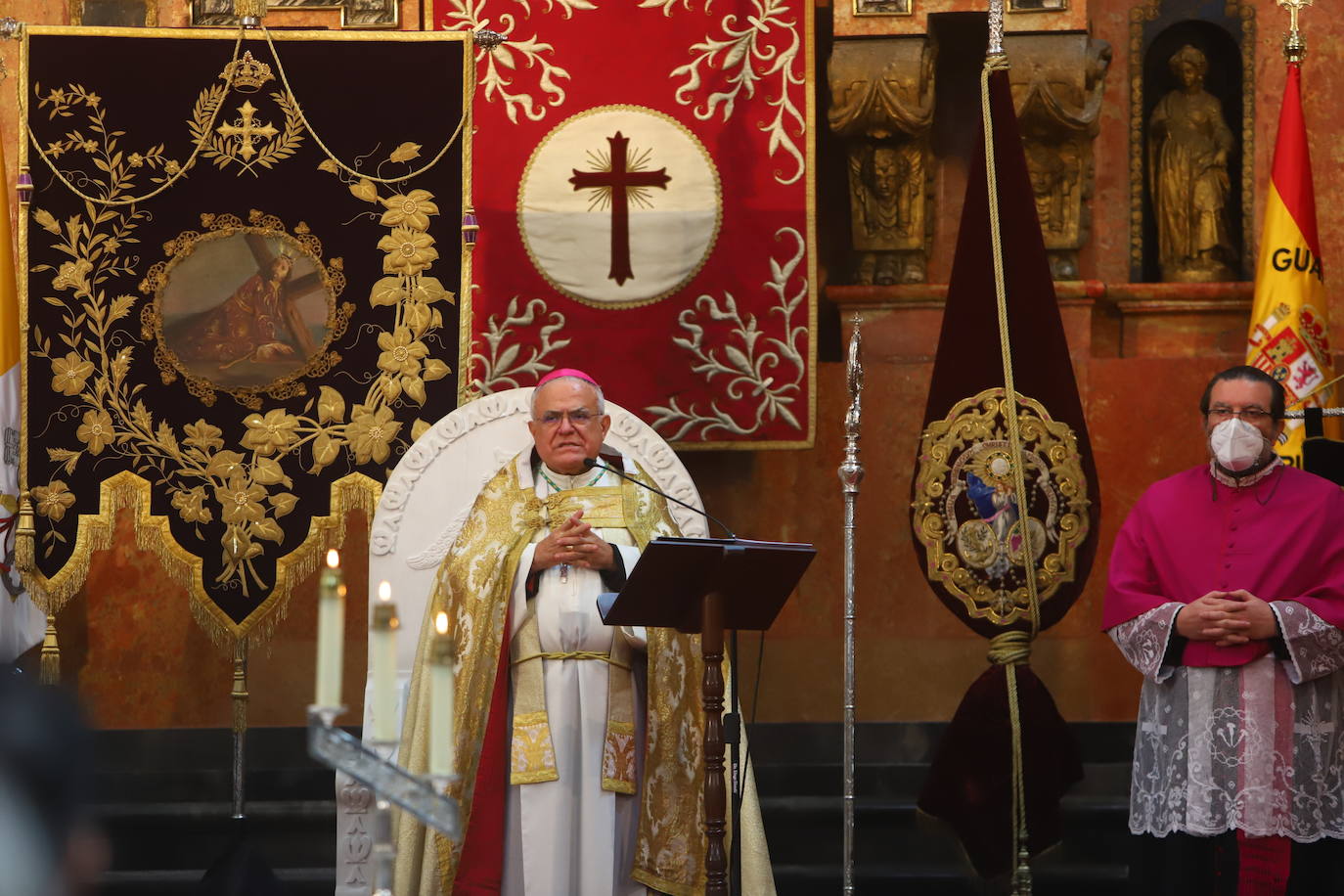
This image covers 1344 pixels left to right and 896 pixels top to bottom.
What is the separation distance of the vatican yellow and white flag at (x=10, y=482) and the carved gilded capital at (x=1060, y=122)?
369cm

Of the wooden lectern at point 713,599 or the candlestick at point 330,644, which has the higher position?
the candlestick at point 330,644

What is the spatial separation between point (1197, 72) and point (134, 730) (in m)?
4.97

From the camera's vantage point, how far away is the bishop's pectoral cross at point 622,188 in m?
6.92

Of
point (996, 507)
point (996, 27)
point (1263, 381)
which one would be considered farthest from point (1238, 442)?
point (996, 27)

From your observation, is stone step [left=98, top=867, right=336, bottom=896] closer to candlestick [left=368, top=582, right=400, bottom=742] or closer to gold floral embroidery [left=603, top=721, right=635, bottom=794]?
gold floral embroidery [left=603, top=721, right=635, bottom=794]

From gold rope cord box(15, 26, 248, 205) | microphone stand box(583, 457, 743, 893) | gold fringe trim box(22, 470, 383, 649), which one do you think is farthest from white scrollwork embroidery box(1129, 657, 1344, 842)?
gold rope cord box(15, 26, 248, 205)

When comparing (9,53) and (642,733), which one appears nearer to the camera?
(642,733)

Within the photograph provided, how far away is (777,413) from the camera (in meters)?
6.93

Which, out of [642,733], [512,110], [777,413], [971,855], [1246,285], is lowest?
[971,855]

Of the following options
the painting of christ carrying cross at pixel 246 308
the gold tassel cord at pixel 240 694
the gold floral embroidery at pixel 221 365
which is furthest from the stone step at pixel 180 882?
the painting of christ carrying cross at pixel 246 308

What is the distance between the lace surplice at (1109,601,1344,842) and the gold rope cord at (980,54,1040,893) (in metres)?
0.66

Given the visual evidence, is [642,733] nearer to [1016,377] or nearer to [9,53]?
[1016,377]

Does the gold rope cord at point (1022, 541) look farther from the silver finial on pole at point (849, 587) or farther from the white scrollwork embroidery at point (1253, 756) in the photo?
the white scrollwork embroidery at point (1253, 756)

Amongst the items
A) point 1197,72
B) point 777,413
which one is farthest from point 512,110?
point 1197,72
